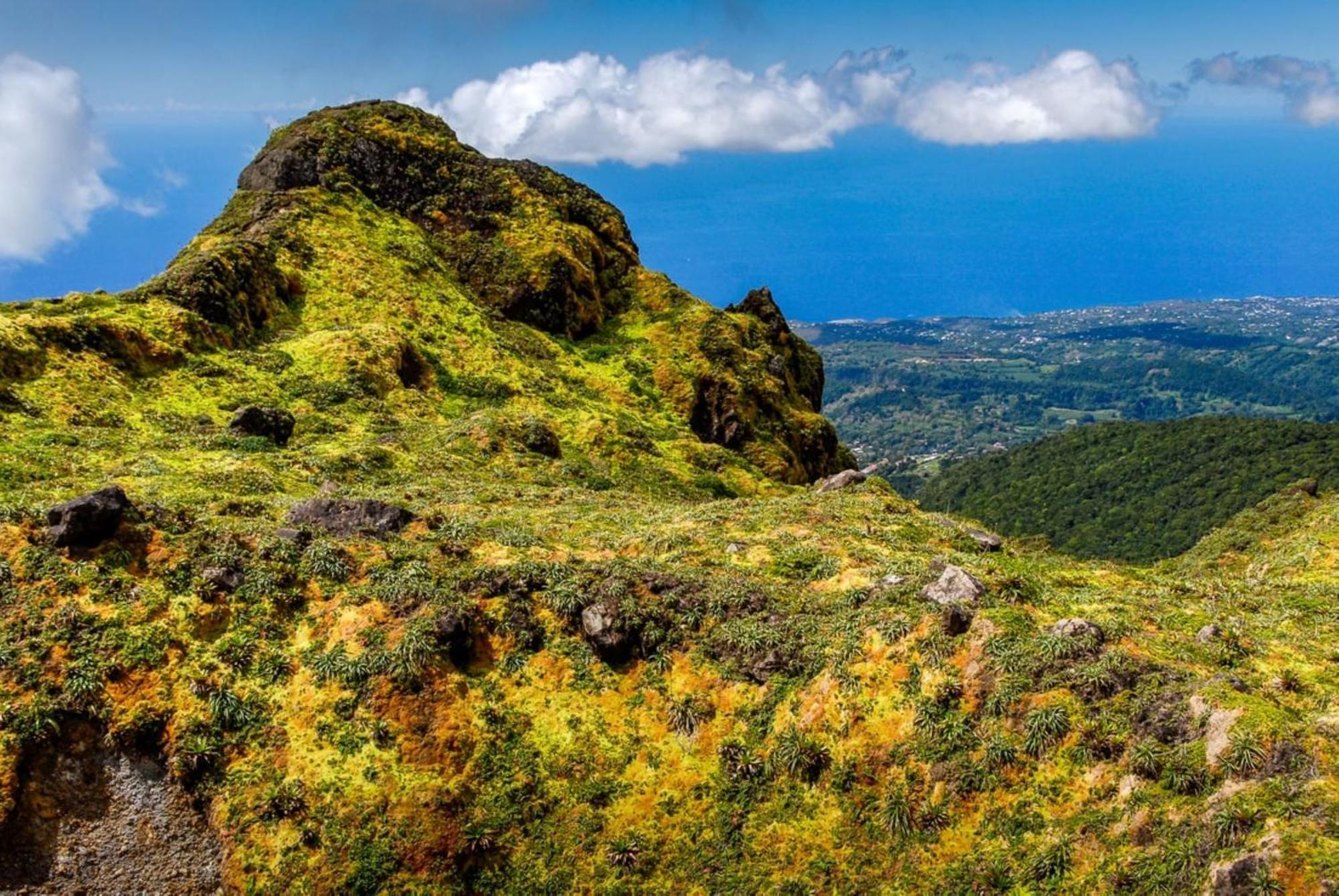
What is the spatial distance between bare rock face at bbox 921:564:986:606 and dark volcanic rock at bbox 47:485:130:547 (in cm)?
2227

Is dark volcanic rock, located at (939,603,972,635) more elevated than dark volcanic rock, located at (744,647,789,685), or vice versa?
dark volcanic rock, located at (939,603,972,635)

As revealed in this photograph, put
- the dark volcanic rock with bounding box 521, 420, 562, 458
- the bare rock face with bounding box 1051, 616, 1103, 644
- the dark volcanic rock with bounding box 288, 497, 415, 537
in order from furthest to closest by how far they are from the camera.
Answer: the dark volcanic rock with bounding box 521, 420, 562, 458
the dark volcanic rock with bounding box 288, 497, 415, 537
the bare rock face with bounding box 1051, 616, 1103, 644

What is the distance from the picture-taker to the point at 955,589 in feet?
67.6

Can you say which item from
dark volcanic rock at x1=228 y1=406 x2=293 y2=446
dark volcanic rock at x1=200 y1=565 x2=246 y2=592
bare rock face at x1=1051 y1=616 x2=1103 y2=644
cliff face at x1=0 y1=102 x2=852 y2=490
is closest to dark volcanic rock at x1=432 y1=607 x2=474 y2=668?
dark volcanic rock at x1=200 y1=565 x2=246 y2=592

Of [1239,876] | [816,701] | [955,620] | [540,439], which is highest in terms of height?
[540,439]

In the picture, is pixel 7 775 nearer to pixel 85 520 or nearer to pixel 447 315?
pixel 85 520

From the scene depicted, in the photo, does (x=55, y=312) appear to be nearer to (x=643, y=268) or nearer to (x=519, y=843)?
(x=519, y=843)

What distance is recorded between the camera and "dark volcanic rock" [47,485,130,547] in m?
19.9

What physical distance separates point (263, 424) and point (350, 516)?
18.6 m

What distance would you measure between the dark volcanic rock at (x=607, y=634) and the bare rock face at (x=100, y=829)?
31.7ft

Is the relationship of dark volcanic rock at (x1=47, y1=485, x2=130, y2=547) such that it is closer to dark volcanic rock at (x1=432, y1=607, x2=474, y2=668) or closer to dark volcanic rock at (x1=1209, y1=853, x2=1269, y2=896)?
dark volcanic rock at (x1=432, y1=607, x2=474, y2=668)

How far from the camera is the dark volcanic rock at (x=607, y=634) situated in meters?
21.0

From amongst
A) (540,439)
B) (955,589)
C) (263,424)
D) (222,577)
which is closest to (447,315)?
(540,439)

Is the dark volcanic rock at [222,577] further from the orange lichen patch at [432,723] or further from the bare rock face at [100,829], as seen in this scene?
the orange lichen patch at [432,723]
